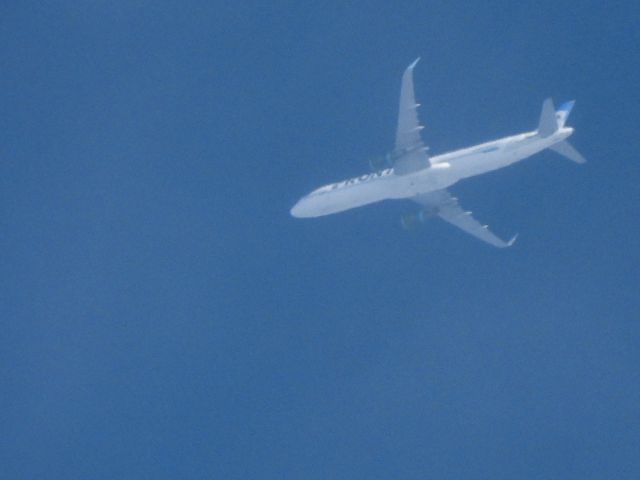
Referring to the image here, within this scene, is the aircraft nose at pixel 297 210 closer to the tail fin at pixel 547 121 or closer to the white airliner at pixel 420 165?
the white airliner at pixel 420 165

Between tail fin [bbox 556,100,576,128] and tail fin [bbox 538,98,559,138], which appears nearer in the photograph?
tail fin [bbox 538,98,559,138]

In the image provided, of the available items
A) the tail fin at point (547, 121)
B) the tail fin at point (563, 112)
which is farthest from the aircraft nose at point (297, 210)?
the tail fin at point (563, 112)

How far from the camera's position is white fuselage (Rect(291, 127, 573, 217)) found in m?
82.7

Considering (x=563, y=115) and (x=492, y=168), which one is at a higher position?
(x=563, y=115)

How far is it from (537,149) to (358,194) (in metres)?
19.0

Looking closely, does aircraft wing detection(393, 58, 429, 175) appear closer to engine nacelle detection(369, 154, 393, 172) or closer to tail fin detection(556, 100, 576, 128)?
engine nacelle detection(369, 154, 393, 172)

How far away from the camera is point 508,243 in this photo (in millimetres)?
87812

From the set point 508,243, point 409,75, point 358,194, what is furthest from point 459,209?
point 409,75

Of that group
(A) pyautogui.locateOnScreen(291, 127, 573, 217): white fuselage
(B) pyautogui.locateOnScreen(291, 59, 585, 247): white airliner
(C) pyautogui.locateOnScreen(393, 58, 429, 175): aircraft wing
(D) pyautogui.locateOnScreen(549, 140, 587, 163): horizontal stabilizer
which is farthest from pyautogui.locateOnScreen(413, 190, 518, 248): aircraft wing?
(D) pyautogui.locateOnScreen(549, 140, 587, 163): horizontal stabilizer

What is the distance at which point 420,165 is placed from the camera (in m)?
84.4

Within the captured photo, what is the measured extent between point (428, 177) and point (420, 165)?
1.51 m

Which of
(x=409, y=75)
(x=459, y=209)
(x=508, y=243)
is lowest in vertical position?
(x=508, y=243)

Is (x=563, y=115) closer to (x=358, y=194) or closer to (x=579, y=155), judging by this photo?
(x=579, y=155)

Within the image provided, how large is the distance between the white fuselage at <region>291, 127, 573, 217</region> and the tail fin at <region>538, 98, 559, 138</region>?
0.56m
